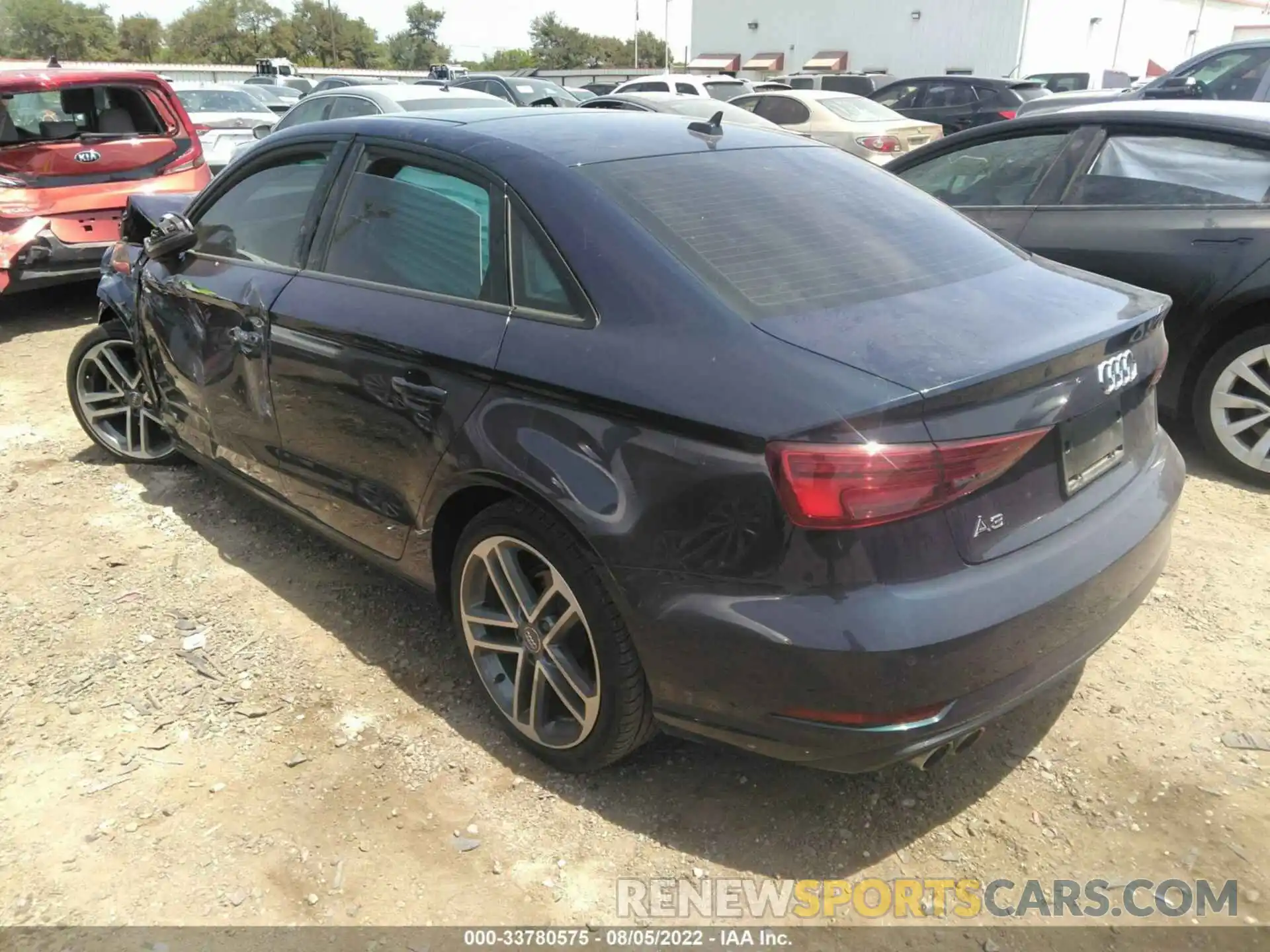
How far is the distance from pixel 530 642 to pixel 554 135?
1.45 metres

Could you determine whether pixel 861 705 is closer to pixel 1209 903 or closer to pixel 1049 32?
pixel 1209 903

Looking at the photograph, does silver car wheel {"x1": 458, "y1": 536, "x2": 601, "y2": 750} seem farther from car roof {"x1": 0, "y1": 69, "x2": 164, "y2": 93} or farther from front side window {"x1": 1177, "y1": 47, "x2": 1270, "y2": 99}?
front side window {"x1": 1177, "y1": 47, "x2": 1270, "y2": 99}

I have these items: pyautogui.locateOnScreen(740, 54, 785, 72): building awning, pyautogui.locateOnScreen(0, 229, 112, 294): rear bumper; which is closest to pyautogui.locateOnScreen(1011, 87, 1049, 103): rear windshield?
pyautogui.locateOnScreen(0, 229, 112, 294): rear bumper

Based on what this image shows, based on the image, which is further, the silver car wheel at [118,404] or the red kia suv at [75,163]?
the red kia suv at [75,163]

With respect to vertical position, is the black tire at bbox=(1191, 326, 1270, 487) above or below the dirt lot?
above

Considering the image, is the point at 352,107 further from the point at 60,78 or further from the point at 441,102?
the point at 60,78

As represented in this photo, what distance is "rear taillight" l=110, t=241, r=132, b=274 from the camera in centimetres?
427

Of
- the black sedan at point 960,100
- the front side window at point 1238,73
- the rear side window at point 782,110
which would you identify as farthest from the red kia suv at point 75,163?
the black sedan at point 960,100

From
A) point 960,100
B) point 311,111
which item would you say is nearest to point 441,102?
point 311,111

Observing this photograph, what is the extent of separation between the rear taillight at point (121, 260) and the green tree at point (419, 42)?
9674 centimetres

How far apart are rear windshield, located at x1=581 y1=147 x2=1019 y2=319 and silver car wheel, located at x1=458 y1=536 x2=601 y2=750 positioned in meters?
0.85

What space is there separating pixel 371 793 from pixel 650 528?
1163 millimetres

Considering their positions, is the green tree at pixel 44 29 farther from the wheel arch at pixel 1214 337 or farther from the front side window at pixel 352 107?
the wheel arch at pixel 1214 337

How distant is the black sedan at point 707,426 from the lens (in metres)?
1.93
